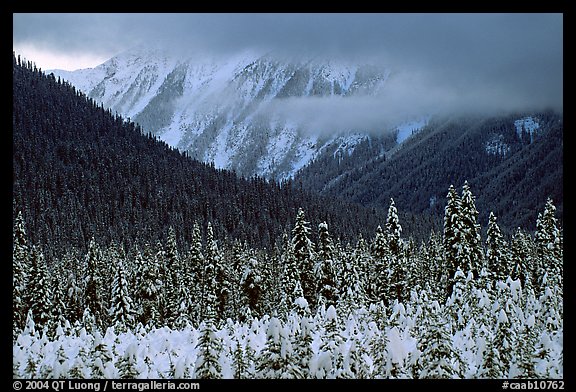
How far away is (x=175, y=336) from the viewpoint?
2666 centimetres

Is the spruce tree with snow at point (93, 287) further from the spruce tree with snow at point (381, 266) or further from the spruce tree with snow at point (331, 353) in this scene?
the spruce tree with snow at point (331, 353)

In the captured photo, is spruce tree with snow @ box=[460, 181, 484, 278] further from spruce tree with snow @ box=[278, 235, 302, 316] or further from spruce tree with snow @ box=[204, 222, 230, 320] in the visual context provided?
spruce tree with snow @ box=[204, 222, 230, 320]

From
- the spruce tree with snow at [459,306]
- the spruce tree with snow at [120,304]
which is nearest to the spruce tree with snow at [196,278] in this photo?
the spruce tree with snow at [120,304]

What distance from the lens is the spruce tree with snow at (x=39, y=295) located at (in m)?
47.4

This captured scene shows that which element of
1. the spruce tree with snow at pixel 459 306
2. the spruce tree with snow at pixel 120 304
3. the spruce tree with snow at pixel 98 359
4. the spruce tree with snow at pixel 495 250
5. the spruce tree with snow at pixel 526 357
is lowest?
the spruce tree with snow at pixel 526 357

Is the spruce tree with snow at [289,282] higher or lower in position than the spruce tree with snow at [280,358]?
higher

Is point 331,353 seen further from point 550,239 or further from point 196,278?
point 196,278

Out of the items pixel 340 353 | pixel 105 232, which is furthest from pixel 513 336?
pixel 105 232

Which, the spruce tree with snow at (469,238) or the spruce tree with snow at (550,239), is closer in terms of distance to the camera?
the spruce tree with snow at (469,238)

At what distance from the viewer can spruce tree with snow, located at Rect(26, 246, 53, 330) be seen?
47.4m

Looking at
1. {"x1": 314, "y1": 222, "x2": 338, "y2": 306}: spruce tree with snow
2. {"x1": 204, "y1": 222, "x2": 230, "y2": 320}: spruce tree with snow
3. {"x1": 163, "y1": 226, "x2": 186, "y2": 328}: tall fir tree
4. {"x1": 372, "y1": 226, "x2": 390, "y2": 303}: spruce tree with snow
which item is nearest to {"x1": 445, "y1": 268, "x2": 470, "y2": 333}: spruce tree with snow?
{"x1": 314, "y1": 222, "x2": 338, "y2": 306}: spruce tree with snow

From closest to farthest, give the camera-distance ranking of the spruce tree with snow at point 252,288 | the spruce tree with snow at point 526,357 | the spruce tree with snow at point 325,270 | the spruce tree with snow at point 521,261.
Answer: the spruce tree with snow at point 526,357, the spruce tree with snow at point 325,270, the spruce tree with snow at point 252,288, the spruce tree with snow at point 521,261

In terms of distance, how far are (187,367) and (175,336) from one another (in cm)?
1058

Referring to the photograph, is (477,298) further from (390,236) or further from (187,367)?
(390,236)
